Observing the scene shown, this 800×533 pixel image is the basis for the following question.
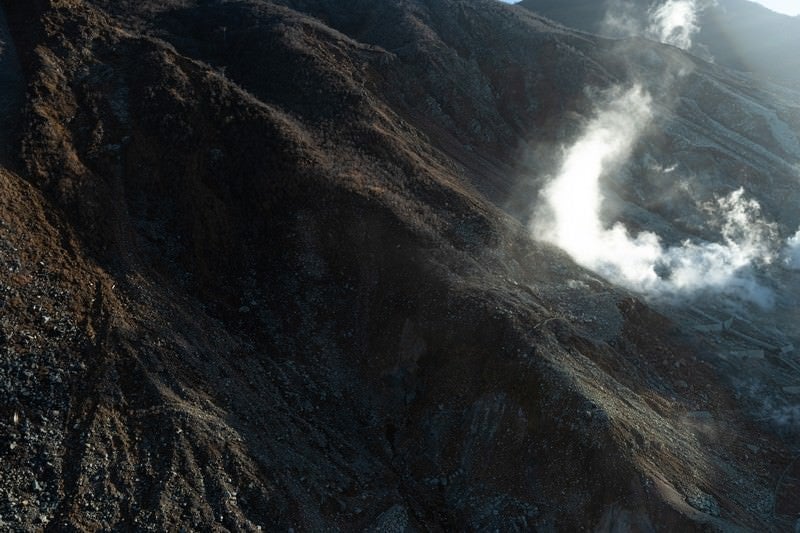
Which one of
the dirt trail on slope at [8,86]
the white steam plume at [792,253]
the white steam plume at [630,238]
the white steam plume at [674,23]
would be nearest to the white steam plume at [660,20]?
the white steam plume at [674,23]

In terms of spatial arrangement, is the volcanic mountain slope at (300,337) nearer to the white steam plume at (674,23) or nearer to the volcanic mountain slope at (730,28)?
the volcanic mountain slope at (730,28)

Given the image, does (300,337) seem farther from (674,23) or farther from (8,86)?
(674,23)

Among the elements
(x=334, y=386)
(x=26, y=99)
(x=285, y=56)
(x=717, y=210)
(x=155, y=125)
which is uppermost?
(x=717, y=210)

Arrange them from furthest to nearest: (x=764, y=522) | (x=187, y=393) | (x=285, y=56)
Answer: (x=285, y=56) → (x=187, y=393) → (x=764, y=522)

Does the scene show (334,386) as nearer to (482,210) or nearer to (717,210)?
(482,210)

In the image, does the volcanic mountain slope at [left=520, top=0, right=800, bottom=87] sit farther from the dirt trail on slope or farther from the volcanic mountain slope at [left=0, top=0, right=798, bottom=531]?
the dirt trail on slope

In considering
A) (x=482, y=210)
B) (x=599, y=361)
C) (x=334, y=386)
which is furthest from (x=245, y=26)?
(x=599, y=361)

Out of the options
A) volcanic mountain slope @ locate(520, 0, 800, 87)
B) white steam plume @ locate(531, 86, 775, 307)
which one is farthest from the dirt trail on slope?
volcanic mountain slope @ locate(520, 0, 800, 87)
